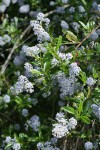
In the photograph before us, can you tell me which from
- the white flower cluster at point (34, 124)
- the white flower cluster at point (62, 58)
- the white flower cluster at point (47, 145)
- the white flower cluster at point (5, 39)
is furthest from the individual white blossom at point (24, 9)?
the white flower cluster at point (47, 145)

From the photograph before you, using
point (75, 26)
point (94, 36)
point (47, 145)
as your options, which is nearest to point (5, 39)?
point (75, 26)

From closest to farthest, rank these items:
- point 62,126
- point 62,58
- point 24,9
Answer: point 62,126, point 62,58, point 24,9

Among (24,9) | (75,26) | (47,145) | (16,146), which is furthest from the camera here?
(24,9)

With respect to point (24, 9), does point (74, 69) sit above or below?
below

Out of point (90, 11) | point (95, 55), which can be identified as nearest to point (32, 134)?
point (95, 55)

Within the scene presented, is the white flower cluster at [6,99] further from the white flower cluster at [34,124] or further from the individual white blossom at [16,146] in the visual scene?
the individual white blossom at [16,146]

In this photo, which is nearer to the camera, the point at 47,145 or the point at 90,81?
the point at 90,81

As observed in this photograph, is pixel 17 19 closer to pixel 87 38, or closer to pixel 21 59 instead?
pixel 21 59

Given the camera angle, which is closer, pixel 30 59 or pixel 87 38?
pixel 87 38

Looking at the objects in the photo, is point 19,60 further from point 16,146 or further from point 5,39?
point 16,146
